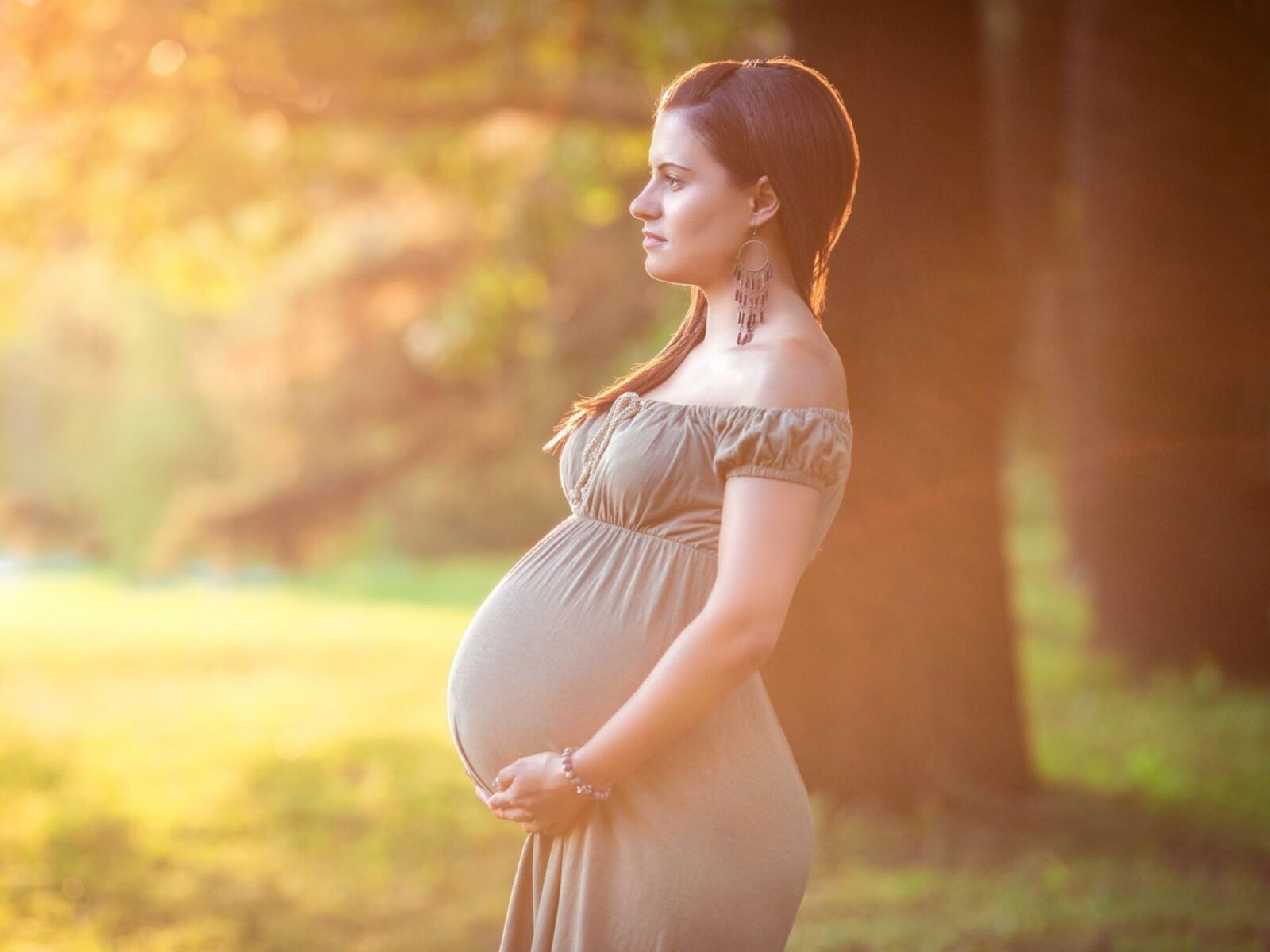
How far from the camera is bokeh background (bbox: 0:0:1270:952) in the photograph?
19.6 ft

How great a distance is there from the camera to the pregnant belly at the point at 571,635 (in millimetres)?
2336

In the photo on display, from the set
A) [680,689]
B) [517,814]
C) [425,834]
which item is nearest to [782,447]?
[680,689]

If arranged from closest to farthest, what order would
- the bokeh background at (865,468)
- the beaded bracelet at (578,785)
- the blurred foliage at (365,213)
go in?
the beaded bracelet at (578,785) → the bokeh background at (865,468) → the blurred foliage at (365,213)

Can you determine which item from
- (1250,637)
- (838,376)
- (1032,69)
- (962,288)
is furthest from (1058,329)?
(838,376)

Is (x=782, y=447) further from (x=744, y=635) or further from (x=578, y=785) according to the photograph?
(x=578, y=785)

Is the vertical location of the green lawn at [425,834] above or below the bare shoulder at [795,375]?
below

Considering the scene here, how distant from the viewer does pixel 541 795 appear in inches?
89.7

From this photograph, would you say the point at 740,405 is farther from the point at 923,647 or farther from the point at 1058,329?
the point at 1058,329

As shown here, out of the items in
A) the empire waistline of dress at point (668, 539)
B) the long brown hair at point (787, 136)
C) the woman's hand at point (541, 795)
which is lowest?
the woman's hand at point (541, 795)

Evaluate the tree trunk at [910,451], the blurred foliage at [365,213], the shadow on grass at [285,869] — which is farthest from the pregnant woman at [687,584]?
the blurred foliage at [365,213]

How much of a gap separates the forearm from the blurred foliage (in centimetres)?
635

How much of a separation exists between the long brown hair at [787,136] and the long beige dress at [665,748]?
0.32 meters

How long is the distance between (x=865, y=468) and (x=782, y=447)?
13.1ft

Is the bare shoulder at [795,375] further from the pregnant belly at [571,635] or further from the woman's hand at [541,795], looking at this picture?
the woman's hand at [541,795]
